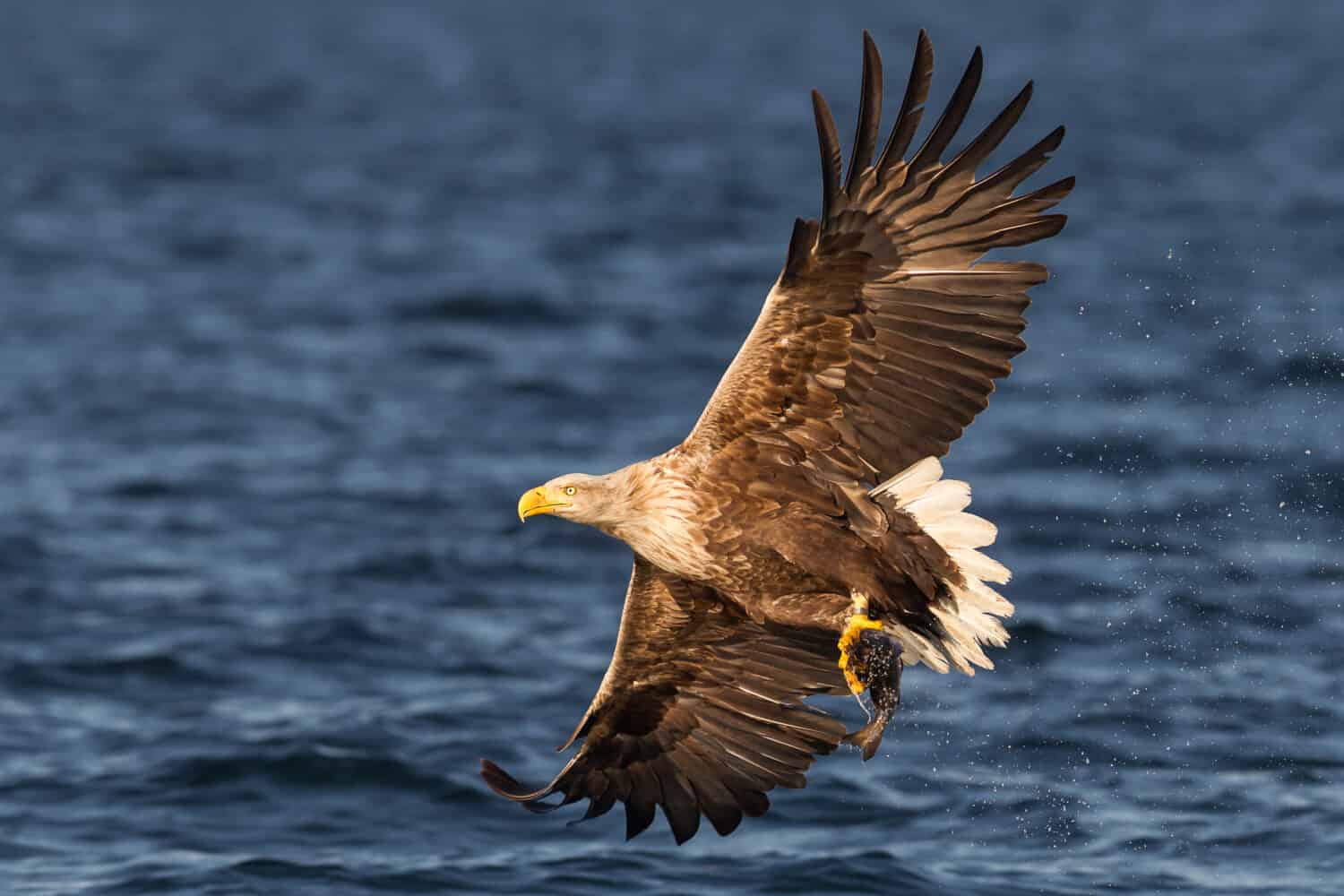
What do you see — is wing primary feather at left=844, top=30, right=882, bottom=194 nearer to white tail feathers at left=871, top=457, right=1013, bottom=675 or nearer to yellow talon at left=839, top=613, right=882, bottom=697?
white tail feathers at left=871, top=457, right=1013, bottom=675

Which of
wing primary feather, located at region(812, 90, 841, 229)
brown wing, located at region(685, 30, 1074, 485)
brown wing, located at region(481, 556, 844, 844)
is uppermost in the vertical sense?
wing primary feather, located at region(812, 90, 841, 229)

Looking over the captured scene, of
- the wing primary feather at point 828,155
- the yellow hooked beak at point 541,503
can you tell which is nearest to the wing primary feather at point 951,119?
the wing primary feather at point 828,155

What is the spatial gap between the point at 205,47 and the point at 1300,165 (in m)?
25.9

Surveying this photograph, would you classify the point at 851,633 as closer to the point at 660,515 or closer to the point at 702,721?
the point at 660,515

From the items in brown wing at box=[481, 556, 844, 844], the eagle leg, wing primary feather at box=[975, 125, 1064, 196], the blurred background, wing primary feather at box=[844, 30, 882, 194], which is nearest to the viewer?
wing primary feather at box=[844, 30, 882, 194]

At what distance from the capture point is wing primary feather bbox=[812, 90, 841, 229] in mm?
5801

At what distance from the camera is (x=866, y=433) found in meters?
6.46

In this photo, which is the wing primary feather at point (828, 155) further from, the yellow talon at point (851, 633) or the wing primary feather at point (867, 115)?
the yellow talon at point (851, 633)

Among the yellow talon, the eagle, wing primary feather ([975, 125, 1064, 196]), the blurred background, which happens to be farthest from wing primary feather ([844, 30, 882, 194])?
the blurred background

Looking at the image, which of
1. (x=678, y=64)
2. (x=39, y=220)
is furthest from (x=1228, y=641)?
(x=678, y=64)

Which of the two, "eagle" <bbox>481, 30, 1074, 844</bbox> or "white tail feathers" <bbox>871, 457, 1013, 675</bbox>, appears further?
"white tail feathers" <bbox>871, 457, 1013, 675</bbox>

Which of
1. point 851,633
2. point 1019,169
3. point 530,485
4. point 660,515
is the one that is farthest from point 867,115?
point 530,485

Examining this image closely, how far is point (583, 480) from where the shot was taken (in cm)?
659

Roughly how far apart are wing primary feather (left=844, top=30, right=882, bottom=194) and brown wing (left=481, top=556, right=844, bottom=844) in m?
1.75
